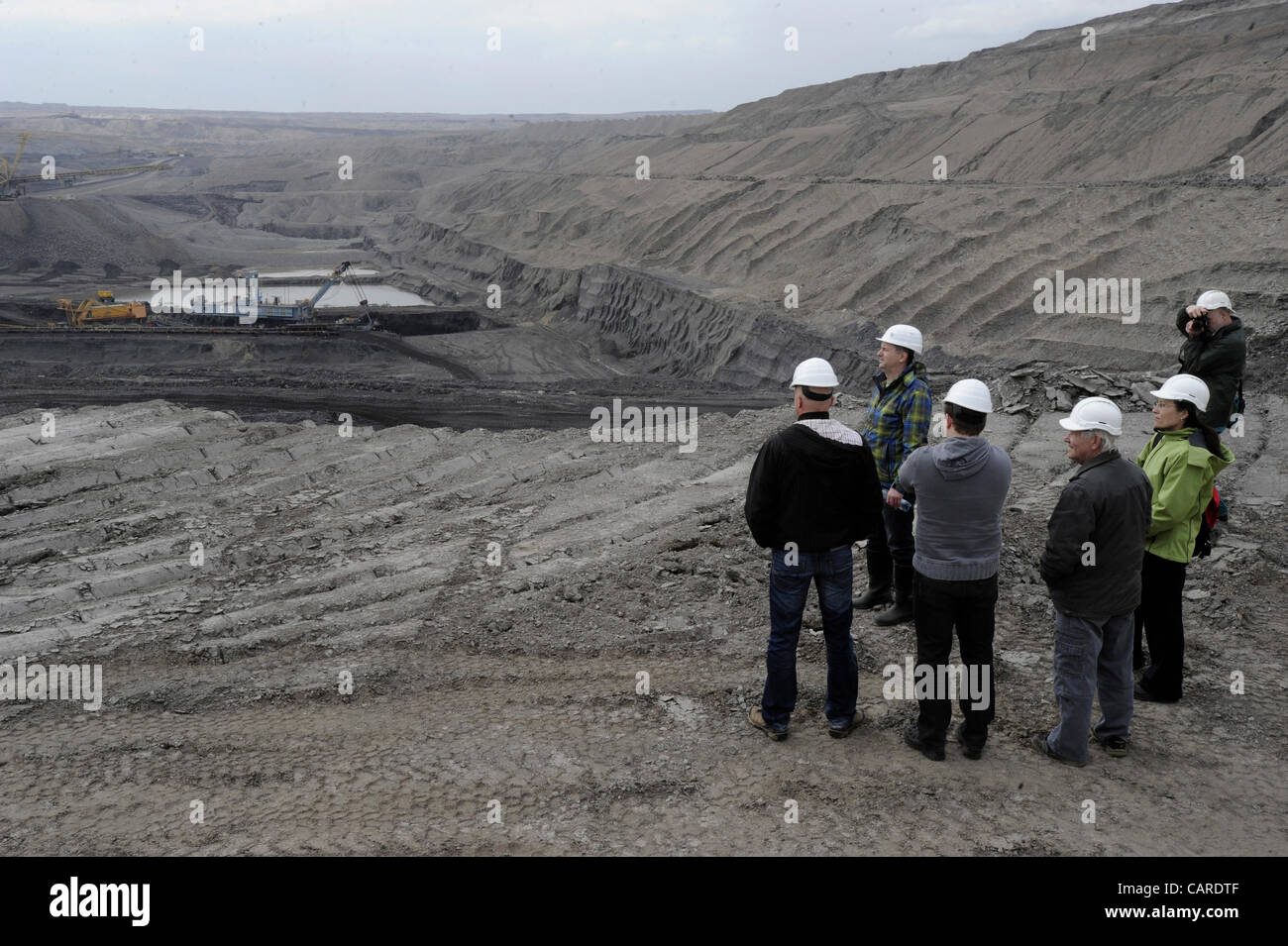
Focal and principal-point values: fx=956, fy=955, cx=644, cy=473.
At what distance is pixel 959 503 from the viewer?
12.5ft

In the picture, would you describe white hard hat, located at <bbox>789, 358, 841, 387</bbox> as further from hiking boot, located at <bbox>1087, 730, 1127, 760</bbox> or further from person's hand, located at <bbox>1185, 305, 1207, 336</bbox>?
person's hand, located at <bbox>1185, 305, 1207, 336</bbox>

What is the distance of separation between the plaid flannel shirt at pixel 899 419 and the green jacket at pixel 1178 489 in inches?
42.3

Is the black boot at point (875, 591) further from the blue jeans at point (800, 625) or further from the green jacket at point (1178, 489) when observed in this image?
the green jacket at point (1178, 489)

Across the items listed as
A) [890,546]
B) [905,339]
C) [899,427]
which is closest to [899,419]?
[899,427]

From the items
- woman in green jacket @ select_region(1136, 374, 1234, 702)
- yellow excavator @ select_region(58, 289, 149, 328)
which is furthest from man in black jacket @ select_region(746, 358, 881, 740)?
yellow excavator @ select_region(58, 289, 149, 328)

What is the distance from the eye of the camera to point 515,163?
65.0 m

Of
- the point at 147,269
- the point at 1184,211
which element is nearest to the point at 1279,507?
the point at 1184,211

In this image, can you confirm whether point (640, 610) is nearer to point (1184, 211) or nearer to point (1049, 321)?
point (1049, 321)

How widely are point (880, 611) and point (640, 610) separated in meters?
1.46

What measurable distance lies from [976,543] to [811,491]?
68 cm

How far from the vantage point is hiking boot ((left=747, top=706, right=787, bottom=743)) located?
169 inches

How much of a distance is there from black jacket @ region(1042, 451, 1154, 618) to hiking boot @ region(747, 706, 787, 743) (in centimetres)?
133

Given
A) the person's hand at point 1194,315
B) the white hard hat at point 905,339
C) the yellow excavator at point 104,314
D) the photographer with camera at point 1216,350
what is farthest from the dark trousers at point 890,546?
the yellow excavator at point 104,314

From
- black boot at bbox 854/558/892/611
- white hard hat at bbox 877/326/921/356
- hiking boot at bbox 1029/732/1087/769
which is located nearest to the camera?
hiking boot at bbox 1029/732/1087/769
